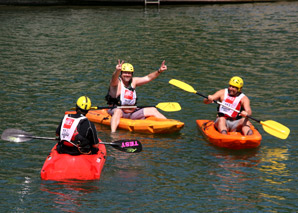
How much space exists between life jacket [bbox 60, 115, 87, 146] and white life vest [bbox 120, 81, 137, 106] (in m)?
3.53

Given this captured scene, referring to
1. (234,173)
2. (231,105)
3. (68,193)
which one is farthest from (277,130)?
(68,193)

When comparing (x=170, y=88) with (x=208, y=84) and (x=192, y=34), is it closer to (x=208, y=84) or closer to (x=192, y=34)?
(x=208, y=84)

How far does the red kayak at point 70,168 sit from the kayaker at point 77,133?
0.15 m

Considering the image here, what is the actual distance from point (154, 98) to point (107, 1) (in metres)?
A: 22.8

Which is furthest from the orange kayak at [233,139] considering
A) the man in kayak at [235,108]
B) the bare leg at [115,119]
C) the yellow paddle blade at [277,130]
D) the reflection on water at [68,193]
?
the reflection on water at [68,193]

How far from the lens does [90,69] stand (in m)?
19.5

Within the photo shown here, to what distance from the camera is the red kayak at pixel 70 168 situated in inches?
359

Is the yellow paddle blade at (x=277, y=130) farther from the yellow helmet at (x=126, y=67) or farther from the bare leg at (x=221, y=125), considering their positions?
the yellow helmet at (x=126, y=67)

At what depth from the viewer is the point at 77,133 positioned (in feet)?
30.4

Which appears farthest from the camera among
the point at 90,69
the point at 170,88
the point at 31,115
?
the point at 90,69

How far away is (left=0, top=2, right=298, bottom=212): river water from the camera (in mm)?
9086

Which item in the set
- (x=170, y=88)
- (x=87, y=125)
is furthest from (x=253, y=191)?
(x=170, y=88)

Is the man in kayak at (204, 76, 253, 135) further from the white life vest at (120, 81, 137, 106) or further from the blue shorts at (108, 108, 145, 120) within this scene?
the white life vest at (120, 81, 137, 106)

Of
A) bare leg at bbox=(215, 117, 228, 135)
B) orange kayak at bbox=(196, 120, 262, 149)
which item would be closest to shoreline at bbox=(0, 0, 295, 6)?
bare leg at bbox=(215, 117, 228, 135)
